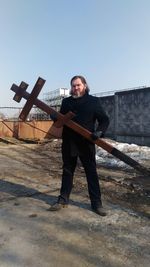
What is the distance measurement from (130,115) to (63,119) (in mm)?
13100

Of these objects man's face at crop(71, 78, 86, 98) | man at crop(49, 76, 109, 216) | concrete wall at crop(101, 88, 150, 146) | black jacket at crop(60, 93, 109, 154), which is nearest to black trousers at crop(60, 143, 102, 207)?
man at crop(49, 76, 109, 216)

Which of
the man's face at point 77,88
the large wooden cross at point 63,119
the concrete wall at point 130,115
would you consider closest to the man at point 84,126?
the man's face at point 77,88

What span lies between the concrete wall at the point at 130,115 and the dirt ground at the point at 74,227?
956 centimetres

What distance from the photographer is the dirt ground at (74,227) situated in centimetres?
334

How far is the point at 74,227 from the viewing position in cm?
418

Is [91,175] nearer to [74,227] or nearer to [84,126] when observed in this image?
[84,126]

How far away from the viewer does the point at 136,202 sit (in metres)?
5.36

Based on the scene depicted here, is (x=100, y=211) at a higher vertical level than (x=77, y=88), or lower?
lower

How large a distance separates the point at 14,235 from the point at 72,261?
3.12ft

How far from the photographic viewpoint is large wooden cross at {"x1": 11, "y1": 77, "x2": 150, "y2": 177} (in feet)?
15.1

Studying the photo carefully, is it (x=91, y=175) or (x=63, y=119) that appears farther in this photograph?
(x=91, y=175)

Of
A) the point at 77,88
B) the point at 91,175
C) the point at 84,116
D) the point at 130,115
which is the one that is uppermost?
the point at 77,88

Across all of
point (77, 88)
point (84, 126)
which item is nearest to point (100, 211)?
point (84, 126)

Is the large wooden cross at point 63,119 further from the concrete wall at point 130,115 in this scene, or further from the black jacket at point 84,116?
the concrete wall at point 130,115
